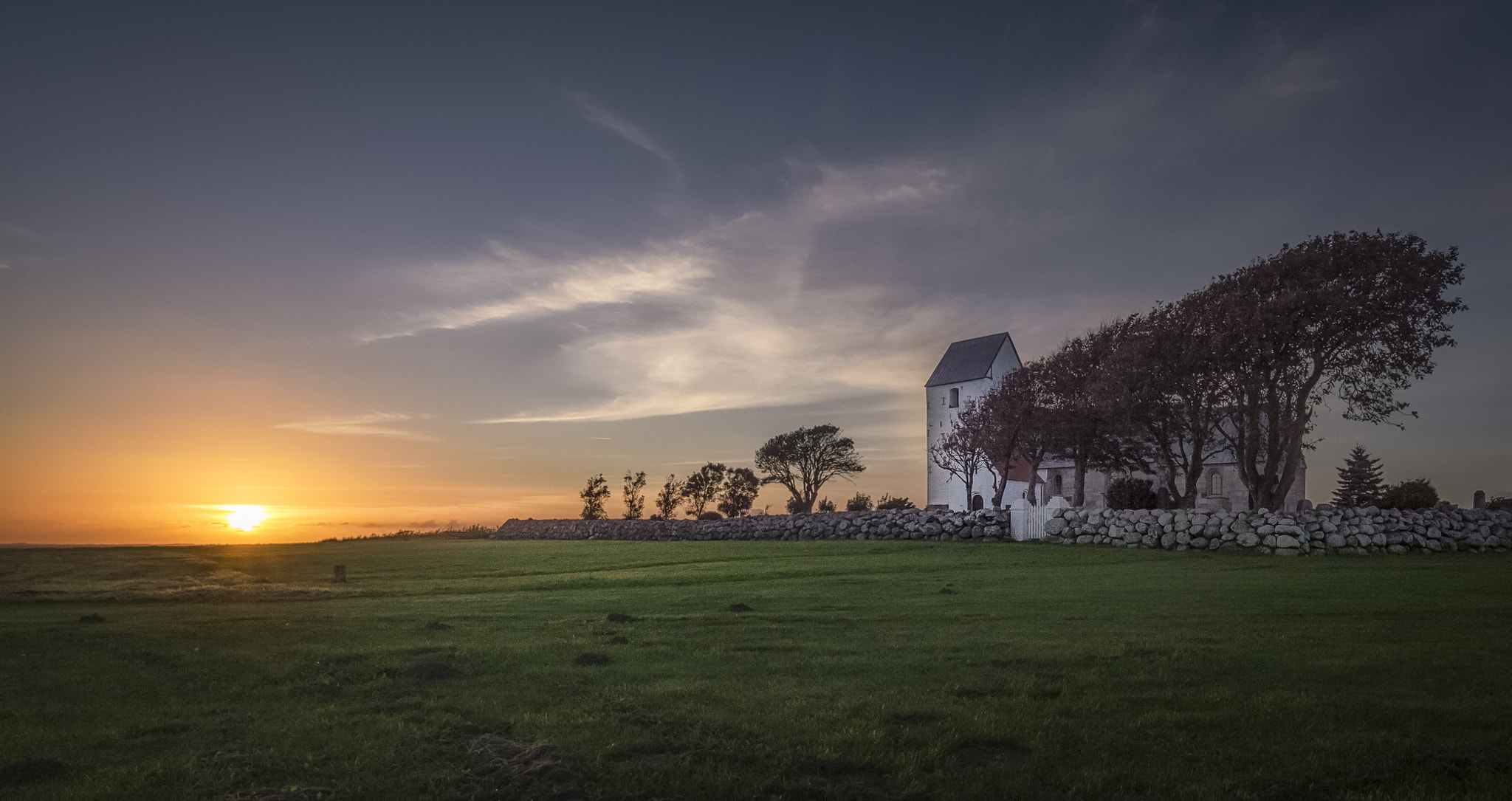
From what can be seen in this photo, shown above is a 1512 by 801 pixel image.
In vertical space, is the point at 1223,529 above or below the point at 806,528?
above

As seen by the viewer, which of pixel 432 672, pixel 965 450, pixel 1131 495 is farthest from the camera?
pixel 1131 495

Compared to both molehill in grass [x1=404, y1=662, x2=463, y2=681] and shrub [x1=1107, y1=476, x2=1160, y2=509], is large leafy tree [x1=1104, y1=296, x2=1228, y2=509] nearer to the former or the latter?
shrub [x1=1107, y1=476, x2=1160, y2=509]

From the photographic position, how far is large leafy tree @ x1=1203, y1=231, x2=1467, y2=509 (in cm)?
3070

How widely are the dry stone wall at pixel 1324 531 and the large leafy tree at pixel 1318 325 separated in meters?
4.12

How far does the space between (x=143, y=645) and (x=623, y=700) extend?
8031 mm

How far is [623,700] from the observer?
7.89m

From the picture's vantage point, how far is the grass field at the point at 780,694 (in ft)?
19.3

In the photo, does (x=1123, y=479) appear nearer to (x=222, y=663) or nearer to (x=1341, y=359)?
(x=1341, y=359)

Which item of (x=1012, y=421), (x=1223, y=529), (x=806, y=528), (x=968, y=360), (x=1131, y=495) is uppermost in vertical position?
(x=968, y=360)

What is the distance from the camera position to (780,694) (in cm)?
807

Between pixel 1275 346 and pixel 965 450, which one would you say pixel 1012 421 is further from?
pixel 1275 346

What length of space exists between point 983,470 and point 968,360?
383 inches

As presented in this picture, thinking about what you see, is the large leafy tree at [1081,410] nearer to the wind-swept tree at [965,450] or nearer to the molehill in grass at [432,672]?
the wind-swept tree at [965,450]

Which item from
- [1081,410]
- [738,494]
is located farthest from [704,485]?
[1081,410]
